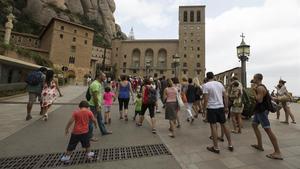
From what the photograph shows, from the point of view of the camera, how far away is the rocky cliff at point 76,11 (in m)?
65.6

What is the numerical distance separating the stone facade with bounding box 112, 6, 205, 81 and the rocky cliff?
39.9ft

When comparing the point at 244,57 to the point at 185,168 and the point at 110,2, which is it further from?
the point at 110,2

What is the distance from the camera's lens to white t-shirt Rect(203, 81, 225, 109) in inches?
196

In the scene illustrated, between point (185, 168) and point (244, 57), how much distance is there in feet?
28.1

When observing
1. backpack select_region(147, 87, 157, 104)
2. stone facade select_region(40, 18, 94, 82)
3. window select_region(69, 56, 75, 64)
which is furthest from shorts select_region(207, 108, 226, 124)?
window select_region(69, 56, 75, 64)

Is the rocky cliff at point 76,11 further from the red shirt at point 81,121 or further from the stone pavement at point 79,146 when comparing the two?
the red shirt at point 81,121

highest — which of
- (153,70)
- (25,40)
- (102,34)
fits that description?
(102,34)

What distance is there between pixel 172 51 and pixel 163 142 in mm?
76275

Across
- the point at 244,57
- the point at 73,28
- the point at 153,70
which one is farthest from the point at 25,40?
the point at 244,57

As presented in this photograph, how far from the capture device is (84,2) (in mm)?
82938

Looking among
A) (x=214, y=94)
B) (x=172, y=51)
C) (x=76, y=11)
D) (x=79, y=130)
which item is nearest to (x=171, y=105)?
(x=214, y=94)

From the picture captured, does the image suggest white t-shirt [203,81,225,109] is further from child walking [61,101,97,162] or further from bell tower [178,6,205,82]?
bell tower [178,6,205,82]

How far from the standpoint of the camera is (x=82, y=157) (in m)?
4.34

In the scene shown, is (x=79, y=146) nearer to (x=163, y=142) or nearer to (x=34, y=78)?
(x=163, y=142)
